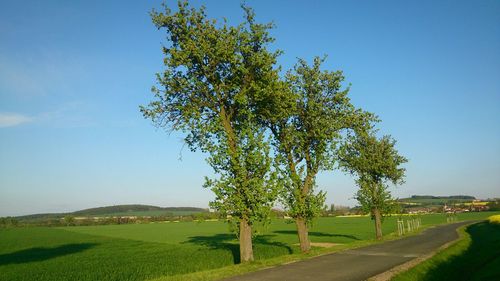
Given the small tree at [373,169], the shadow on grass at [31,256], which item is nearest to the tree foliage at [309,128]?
the small tree at [373,169]

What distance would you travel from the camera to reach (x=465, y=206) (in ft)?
549

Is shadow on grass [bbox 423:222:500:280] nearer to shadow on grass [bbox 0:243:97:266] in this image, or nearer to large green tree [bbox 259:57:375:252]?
large green tree [bbox 259:57:375:252]

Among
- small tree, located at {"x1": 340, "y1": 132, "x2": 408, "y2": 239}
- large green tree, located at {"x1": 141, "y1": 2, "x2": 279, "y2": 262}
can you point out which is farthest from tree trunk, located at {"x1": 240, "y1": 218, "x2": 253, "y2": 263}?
small tree, located at {"x1": 340, "y1": 132, "x2": 408, "y2": 239}

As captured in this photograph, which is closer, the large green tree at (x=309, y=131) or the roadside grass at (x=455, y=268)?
the roadside grass at (x=455, y=268)

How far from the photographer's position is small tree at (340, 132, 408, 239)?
4528cm

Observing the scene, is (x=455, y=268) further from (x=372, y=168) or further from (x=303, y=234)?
(x=372, y=168)

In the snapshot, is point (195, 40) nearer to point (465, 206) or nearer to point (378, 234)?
point (378, 234)

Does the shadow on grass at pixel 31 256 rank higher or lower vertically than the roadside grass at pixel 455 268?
lower

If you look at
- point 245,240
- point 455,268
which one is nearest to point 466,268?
point 455,268

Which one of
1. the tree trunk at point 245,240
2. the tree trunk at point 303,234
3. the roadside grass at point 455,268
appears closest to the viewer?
the roadside grass at point 455,268

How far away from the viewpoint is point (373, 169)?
4575 centimetres

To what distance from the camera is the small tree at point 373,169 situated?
4528 centimetres

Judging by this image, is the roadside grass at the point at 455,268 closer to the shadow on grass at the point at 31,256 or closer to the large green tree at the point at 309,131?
the large green tree at the point at 309,131

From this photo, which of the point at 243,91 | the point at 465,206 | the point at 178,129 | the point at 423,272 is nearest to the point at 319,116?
the point at 243,91
